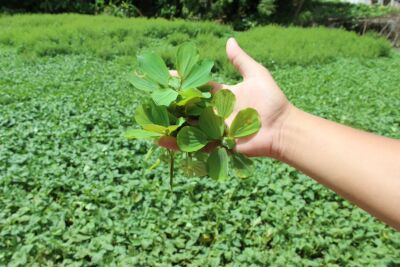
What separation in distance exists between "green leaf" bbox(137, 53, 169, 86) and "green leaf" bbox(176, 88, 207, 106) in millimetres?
75

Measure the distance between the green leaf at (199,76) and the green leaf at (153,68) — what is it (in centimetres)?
6

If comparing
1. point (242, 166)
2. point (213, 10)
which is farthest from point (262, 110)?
point (213, 10)

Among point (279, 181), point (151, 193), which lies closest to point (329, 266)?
point (279, 181)

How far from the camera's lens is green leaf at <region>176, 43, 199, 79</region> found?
1.34 metres

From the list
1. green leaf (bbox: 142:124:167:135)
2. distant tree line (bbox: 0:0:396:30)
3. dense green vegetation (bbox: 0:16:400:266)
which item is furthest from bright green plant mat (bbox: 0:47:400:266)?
distant tree line (bbox: 0:0:396:30)

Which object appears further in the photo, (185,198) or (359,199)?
(185,198)

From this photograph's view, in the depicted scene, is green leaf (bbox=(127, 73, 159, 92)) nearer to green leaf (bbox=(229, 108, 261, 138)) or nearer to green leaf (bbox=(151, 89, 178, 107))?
green leaf (bbox=(151, 89, 178, 107))

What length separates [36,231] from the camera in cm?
230

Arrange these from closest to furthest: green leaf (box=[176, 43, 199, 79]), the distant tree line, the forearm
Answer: the forearm → green leaf (box=[176, 43, 199, 79]) → the distant tree line

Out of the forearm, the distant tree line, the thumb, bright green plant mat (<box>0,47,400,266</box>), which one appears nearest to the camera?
the forearm

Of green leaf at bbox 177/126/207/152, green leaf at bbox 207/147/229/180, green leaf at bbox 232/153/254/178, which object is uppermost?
green leaf at bbox 177/126/207/152

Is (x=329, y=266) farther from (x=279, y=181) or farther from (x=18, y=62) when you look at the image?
(x=18, y=62)

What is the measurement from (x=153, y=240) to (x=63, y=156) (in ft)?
3.57

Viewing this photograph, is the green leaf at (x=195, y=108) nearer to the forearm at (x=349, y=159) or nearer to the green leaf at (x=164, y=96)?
the green leaf at (x=164, y=96)
